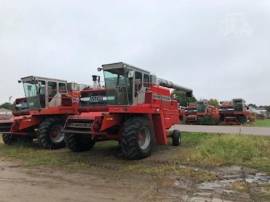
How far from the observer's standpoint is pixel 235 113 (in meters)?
36.8

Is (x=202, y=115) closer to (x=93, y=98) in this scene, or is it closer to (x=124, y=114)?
(x=93, y=98)

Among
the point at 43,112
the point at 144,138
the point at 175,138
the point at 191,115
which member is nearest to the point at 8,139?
the point at 43,112

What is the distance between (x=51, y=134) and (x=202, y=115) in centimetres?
2168

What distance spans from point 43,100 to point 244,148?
8.89m

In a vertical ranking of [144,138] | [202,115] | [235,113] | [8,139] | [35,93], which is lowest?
[8,139]

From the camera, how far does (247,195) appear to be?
317 inches

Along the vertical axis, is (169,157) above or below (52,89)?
below

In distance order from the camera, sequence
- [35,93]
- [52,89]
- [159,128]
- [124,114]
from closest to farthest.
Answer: [124,114] → [159,128] → [35,93] → [52,89]

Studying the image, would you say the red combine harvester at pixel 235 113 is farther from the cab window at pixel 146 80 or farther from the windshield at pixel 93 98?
the windshield at pixel 93 98

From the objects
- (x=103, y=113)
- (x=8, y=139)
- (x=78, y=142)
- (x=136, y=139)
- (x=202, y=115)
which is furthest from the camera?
(x=202, y=115)

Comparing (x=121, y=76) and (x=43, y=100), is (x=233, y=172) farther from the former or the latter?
(x=43, y=100)

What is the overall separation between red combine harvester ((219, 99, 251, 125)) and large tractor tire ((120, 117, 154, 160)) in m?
24.7

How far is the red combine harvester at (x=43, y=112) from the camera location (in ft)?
55.0

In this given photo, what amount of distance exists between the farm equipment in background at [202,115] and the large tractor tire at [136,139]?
23.5 meters
